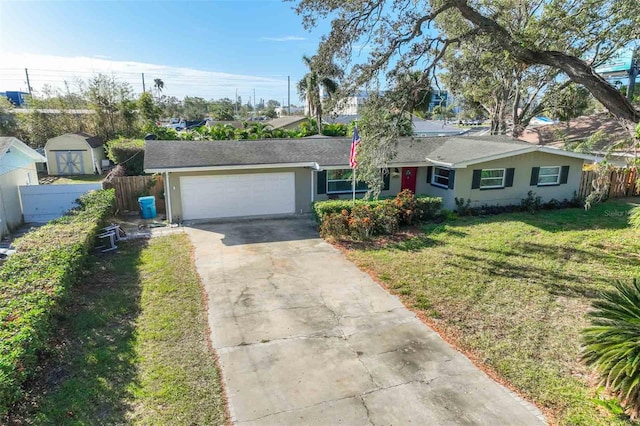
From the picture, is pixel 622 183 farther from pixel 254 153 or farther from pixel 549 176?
pixel 254 153

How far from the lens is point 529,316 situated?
791 cm

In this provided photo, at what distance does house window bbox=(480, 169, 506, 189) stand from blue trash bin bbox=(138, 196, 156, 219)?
45.4 feet

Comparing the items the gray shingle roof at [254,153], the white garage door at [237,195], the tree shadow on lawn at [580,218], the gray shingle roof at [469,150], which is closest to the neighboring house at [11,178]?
the gray shingle roof at [254,153]

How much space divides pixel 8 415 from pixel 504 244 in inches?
497

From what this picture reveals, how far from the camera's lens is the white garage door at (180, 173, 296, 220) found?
15219 millimetres

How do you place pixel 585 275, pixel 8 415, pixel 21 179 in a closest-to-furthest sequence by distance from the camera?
pixel 8 415, pixel 585 275, pixel 21 179

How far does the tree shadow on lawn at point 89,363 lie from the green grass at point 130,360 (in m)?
0.01

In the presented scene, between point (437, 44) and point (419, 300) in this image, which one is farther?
point (437, 44)

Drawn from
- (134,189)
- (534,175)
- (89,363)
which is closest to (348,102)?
(89,363)

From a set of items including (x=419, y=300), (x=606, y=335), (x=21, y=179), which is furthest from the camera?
(x=21, y=179)

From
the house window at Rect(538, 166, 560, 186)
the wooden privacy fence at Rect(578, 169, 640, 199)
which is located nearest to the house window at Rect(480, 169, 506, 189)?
the house window at Rect(538, 166, 560, 186)

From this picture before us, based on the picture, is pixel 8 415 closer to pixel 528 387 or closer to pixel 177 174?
pixel 528 387

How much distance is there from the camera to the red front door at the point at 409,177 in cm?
1758

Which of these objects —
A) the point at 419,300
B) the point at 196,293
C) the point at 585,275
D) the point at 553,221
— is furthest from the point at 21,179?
the point at 553,221
